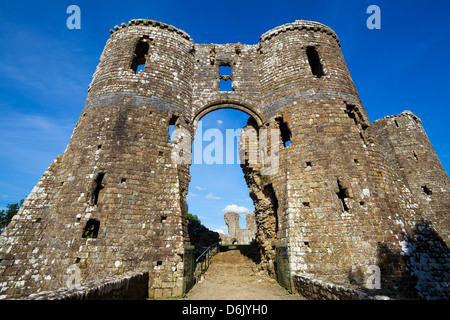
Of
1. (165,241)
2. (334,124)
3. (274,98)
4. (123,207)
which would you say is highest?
(274,98)

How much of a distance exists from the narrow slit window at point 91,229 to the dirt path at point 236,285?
369 centimetres

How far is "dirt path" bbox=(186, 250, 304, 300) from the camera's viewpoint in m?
6.60

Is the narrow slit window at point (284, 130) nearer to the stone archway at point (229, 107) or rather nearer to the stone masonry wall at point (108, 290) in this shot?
the stone archway at point (229, 107)

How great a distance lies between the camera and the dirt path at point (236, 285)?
21.7ft

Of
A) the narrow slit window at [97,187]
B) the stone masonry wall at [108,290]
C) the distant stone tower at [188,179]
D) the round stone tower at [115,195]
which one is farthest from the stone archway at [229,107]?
the stone masonry wall at [108,290]

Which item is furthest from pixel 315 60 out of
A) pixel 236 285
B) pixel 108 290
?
pixel 108 290

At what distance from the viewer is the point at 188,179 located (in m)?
9.44

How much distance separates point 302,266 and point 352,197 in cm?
298

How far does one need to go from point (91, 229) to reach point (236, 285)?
5.41 metres

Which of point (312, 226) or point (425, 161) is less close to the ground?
point (425, 161)

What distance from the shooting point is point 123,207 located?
24.5 feet

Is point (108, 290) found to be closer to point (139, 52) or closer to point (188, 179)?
point (188, 179)

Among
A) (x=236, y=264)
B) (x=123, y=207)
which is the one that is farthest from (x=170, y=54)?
(x=236, y=264)

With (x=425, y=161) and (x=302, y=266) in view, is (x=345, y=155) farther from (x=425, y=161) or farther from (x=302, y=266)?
(x=425, y=161)
